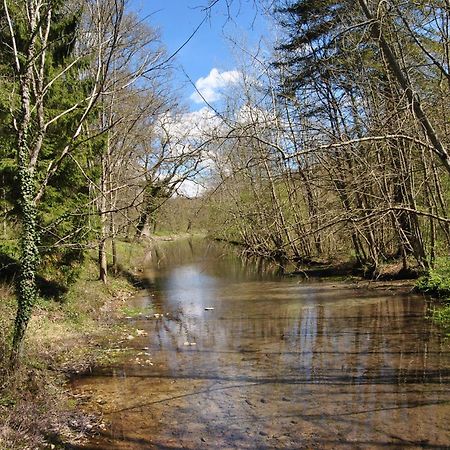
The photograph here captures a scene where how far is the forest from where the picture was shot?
5.10 m

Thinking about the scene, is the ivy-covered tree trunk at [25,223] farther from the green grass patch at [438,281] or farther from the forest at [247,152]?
the green grass patch at [438,281]

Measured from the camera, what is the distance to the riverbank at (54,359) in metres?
5.47

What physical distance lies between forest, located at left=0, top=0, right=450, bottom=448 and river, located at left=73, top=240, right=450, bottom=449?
160 cm

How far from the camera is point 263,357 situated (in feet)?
28.8

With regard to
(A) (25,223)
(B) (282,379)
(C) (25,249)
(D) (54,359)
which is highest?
(A) (25,223)

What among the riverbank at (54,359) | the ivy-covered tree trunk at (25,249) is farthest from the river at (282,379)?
the ivy-covered tree trunk at (25,249)

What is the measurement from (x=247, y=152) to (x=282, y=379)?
3.73 m

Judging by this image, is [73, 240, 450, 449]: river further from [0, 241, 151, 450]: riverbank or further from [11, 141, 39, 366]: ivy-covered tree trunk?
[11, 141, 39, 366]: ivy-covered tree trunk

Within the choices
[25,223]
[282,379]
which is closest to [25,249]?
[25,223]

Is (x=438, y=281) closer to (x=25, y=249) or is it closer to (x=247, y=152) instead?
(x=247, y=152)

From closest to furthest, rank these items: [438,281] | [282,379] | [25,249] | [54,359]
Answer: [25,249], [282,379], [54,359], [438,281]

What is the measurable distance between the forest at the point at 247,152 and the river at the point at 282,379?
1.60 m

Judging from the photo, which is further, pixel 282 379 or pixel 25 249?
pixel 282 379

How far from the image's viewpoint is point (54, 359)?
334 inches
